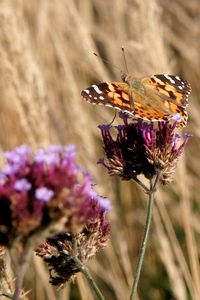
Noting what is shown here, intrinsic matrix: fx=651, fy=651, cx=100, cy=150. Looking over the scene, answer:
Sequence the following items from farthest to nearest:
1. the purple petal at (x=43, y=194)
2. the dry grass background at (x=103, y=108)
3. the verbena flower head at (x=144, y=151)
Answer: the dry grass background at (x=103, y=108) < the verbena flower head at (x=144, y=151) < the purple petal at (x=43, y=194)

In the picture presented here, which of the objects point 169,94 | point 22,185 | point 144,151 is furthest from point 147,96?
point 22,185

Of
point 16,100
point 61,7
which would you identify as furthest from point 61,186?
point 61,7

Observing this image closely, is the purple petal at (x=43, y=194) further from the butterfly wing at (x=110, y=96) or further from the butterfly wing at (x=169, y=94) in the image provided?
the butterfly wing at (x=169, y=94)

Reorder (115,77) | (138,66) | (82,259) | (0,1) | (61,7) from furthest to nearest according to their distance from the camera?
(115,77) → (61,7) → (138,66) → (0,1) → (82,259)

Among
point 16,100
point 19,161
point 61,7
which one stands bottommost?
point 19,161

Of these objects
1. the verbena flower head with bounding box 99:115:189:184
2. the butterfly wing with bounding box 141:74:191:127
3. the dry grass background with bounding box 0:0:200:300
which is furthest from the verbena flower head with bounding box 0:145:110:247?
the dry grass background with bounding box 0:0:200:300

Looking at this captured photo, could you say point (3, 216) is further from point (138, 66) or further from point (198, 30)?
point (198, 30)

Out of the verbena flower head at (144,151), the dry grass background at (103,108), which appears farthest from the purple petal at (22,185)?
the dry grass background at (103,108)
